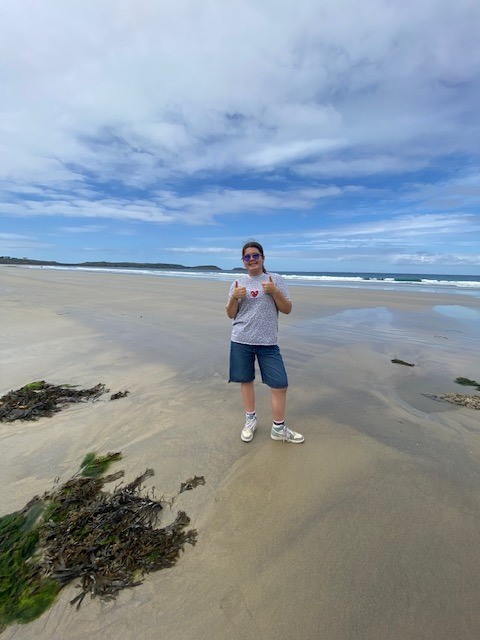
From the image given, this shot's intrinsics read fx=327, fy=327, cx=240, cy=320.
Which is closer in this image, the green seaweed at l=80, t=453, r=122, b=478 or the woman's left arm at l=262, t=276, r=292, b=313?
the green seaweed at l=80, t=453, r=122, b=478

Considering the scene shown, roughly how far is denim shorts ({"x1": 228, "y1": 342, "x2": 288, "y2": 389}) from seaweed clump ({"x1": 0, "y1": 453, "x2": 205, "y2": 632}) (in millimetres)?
1307

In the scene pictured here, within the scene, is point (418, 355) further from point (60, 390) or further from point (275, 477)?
point (60, 390)

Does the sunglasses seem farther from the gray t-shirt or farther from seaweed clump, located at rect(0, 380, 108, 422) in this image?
seaweed clump, located at rect(0, 380, 108, 422)

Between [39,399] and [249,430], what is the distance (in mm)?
3115

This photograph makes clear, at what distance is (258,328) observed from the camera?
12.0 feet


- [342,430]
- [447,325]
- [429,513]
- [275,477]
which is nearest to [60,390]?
[275,477]

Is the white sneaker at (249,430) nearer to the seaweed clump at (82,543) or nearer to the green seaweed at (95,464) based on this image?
the seaweed clump at (82,543)

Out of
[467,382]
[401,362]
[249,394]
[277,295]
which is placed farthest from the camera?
[401,362]

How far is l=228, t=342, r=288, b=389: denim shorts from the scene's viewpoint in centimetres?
371

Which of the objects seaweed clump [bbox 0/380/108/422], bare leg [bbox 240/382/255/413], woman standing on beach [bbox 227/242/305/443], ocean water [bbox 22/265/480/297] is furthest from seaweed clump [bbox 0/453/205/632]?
ocean water [bbox 22/265/480/297]

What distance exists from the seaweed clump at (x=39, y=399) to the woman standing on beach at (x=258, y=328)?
2.65 metres

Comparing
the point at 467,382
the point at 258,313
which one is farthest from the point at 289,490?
the point at 467,382

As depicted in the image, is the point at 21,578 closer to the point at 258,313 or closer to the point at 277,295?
the point at 258,313

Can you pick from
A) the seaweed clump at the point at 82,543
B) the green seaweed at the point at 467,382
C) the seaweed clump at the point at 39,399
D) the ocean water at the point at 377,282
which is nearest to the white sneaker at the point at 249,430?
the seaweed clump at the point at 82,543
